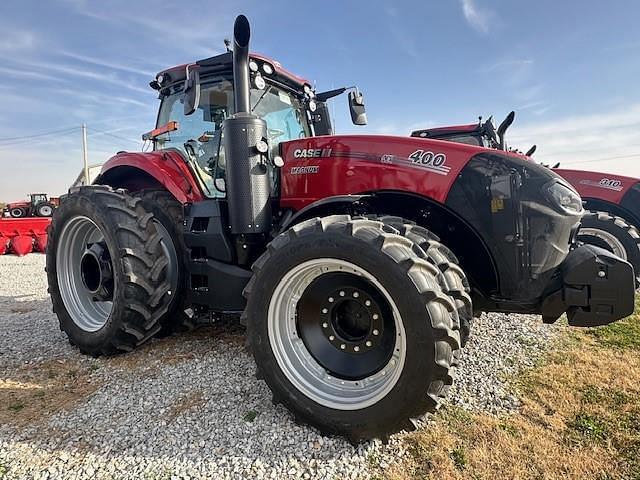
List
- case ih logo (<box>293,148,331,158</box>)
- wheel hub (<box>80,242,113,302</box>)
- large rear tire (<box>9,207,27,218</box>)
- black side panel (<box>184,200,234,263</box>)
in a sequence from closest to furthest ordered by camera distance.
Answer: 1. case ih logo (<box>293,148,331,158</box>)
2. black side panel (<box>184,200,234,263</box>)
3. wheel hub (<box>80,242,113,302</box>)
4. large rear tire (<box>9,207,27,218</box>)

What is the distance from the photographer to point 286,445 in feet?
7.46

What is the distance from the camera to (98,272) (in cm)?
371

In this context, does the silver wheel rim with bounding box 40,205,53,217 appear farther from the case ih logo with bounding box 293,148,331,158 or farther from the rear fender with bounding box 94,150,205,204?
the case ih logo with bounding box 293,148,331,158

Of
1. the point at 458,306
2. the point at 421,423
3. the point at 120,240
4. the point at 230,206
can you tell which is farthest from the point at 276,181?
the point at 421,423

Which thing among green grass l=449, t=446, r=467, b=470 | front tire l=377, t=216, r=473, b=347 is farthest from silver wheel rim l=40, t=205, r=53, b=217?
green grass l=449, t=446, r=467, b=470

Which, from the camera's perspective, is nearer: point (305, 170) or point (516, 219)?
point (516, 219)

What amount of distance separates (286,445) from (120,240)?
2.05 meters

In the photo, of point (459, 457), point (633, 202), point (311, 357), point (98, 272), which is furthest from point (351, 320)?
point (633, 202)

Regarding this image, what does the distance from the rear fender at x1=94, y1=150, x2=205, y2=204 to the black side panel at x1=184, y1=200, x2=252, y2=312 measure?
0.17m

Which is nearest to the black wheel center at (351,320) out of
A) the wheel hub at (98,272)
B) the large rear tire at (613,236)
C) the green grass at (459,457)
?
the green grass at (459,457)

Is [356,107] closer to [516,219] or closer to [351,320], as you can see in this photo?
[516,219]

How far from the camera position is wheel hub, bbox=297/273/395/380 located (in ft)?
7.96

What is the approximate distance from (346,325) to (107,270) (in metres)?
2.15

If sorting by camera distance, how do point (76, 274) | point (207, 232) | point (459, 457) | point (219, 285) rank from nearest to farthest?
point (459, 457)
point (219, 285)
point (207, 232)
point (76, 274)
